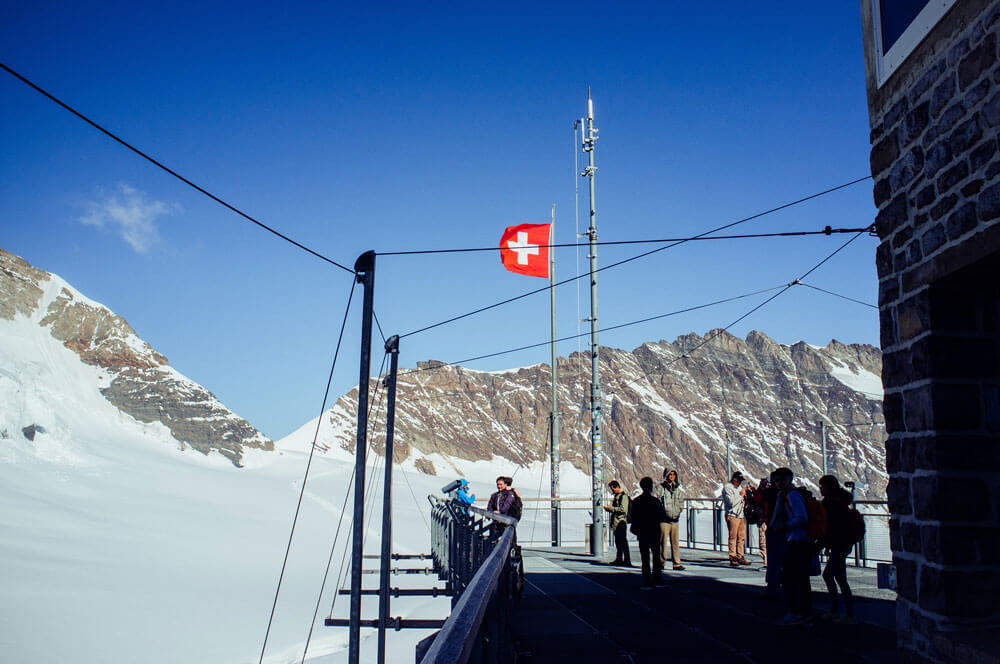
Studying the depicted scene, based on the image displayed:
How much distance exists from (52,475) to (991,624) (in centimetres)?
7757

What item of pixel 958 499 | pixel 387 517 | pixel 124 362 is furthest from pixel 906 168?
pixel 124 362

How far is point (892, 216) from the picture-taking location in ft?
21.0

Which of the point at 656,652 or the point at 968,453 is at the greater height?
the point at 968,453

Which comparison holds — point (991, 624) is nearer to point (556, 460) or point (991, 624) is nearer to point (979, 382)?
point (979, 382)

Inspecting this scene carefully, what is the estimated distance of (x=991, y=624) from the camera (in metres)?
5.48

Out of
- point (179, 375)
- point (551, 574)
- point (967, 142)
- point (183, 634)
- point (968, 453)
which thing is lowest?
point (183, 634)

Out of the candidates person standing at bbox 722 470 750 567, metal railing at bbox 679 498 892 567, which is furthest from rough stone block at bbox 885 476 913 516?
person standing at bbox 722 470 750 567

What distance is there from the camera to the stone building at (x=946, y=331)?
523cm

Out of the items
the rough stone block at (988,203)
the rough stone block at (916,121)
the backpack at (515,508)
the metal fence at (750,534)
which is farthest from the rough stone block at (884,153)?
the backpack at (515,508)

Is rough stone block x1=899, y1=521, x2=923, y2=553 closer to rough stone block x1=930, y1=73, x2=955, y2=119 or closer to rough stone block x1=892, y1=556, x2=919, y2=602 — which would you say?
rough stone block x1=892, y1=556, x2=919, y2=602

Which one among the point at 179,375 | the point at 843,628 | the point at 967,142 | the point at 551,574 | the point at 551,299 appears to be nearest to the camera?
the point at 967,142

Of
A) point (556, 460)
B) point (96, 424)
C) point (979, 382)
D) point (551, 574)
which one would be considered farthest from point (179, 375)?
point (979, 382)

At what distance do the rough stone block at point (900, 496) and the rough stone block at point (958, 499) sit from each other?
0.40 metres

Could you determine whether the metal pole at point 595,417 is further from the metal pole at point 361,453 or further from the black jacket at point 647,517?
the metal pole at point 361,453
